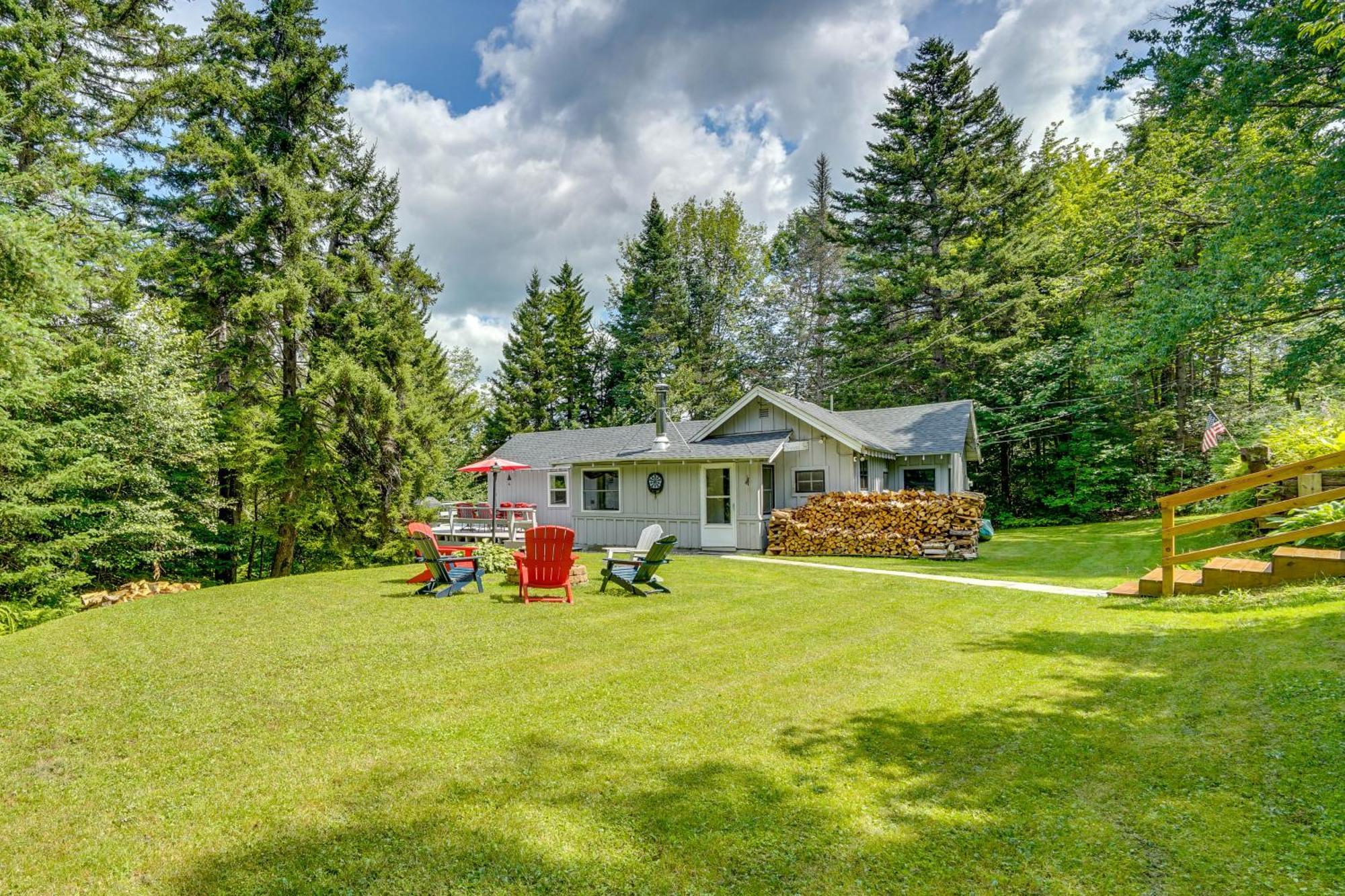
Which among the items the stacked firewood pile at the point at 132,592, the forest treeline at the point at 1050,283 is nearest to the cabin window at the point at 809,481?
the forest treeline at the point at 1050,283

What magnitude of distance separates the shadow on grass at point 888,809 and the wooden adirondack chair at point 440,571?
18.4 ft

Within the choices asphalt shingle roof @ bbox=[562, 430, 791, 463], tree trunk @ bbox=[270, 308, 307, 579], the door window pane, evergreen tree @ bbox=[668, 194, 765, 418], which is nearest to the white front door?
the door window pane

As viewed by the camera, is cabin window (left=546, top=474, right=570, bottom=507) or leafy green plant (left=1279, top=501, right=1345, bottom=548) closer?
leafy green plant (left=1279, top=501, right=1345, bottom=548)

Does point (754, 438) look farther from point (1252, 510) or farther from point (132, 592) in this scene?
point (132, 592)

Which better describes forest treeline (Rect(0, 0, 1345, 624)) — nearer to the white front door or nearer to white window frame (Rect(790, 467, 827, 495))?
the white front door

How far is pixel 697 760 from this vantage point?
3391 mm

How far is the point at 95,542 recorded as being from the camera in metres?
10.7

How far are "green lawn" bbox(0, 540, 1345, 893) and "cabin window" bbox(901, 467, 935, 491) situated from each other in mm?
11867

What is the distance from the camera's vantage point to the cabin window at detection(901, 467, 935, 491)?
59.2 ft

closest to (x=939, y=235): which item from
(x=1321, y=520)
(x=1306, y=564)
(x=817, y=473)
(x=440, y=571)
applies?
(x=817, y=473)

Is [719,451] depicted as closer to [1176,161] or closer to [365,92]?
[365,92]

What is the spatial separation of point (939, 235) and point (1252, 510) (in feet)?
76.7

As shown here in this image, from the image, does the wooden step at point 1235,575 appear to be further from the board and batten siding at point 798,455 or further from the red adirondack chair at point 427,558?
the red adirondack chair at point 427,558

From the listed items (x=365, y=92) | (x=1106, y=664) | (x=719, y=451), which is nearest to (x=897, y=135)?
(x=719, y=451)
